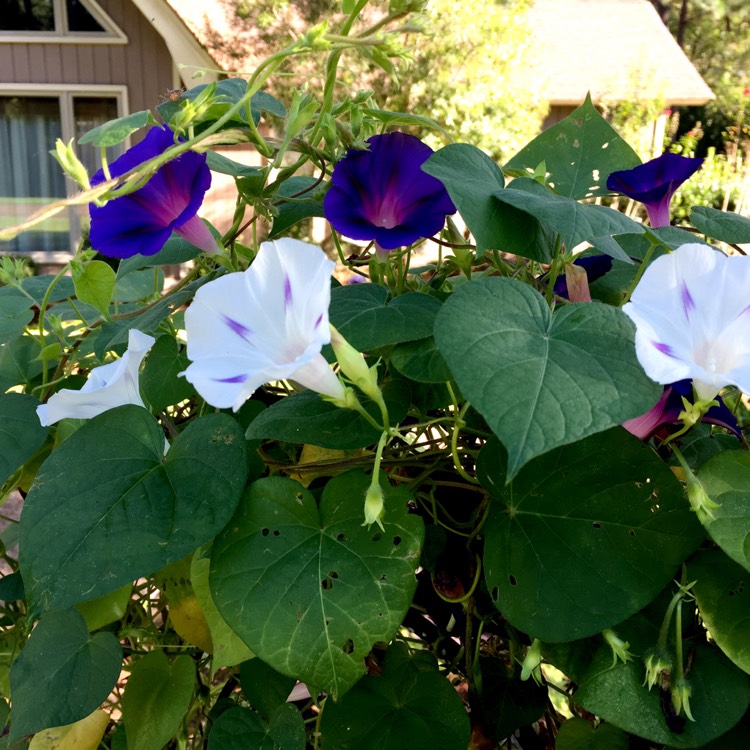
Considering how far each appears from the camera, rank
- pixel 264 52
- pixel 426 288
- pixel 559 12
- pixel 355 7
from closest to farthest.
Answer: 1. pixel 355 7
2. pixel 426 288
3. pixel 264 52
4. pixel 559 12

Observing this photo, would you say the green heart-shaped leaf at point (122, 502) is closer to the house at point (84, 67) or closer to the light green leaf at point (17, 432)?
the light green leaf at point (17, 432)

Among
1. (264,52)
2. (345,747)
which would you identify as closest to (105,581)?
(345,747)

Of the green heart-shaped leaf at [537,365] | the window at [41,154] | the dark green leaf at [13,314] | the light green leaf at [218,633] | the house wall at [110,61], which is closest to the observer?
the green heart-shaped leaf at [537,365]

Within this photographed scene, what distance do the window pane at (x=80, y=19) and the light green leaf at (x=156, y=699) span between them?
7.86 meters

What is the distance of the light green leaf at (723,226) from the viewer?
0.65 m

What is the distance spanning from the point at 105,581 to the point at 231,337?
177 millimetres

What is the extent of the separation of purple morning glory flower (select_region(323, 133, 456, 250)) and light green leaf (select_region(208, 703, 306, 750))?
0.41m

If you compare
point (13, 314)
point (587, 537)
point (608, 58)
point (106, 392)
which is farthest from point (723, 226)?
point (608, 58)

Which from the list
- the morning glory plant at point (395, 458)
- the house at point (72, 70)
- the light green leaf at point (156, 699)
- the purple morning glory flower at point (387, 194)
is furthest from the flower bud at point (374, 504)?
the house at point (72, 70)

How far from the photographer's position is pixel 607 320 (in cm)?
48

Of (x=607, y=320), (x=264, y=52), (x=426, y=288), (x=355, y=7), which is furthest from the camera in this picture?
(x=264, y=52)

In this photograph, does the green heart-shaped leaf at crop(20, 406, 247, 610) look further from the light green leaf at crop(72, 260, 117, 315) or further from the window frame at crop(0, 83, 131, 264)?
the window frame at crop(0, 83, 131, 264)

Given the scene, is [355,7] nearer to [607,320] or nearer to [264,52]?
[607,320]

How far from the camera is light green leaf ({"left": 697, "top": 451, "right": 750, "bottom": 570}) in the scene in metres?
0.48
